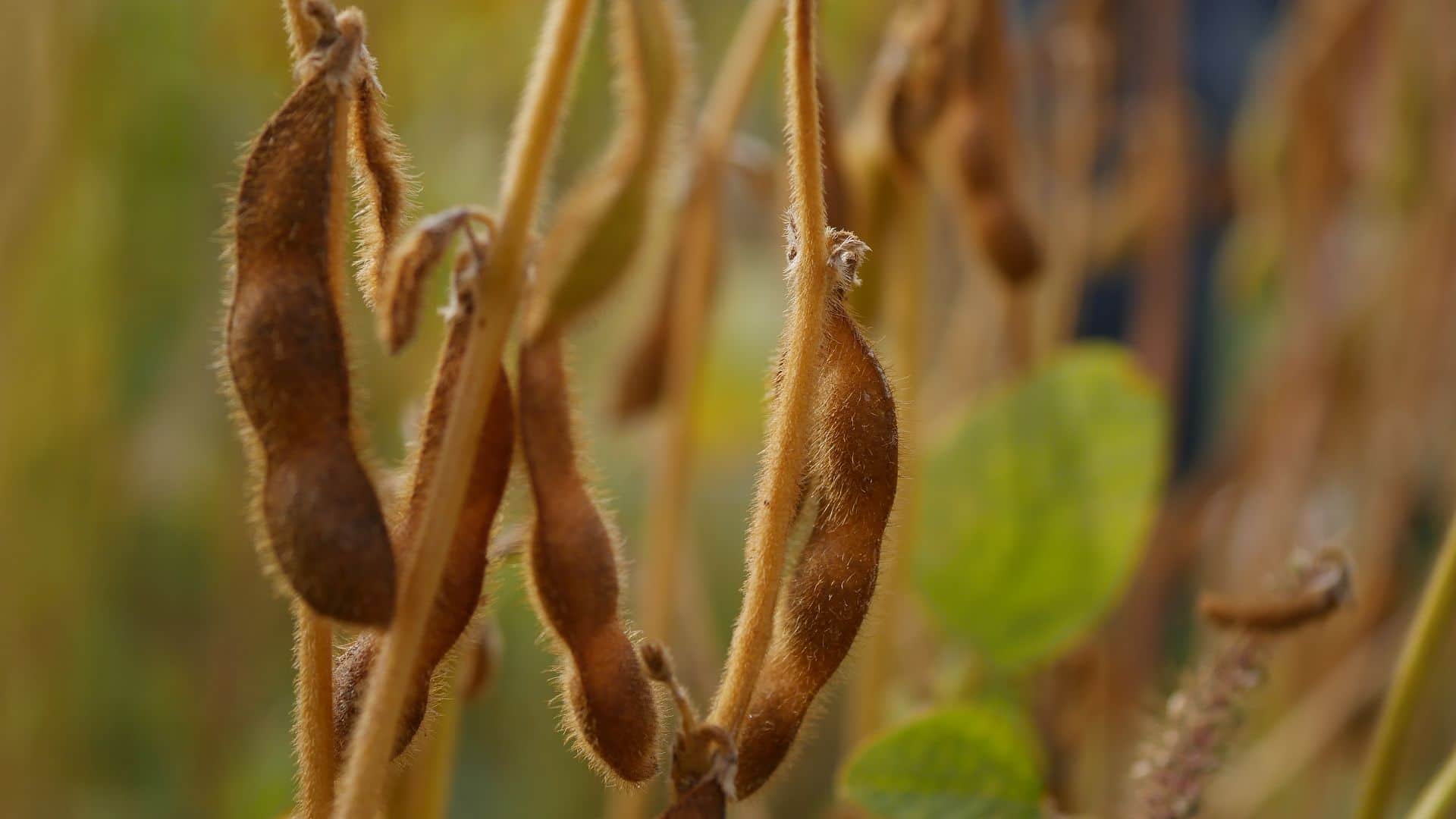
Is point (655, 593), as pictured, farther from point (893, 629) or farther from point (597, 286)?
point (597, 286)

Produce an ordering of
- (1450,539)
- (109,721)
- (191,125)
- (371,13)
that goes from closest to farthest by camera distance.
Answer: (1450,539), (371,13), (109,721), (191,125)

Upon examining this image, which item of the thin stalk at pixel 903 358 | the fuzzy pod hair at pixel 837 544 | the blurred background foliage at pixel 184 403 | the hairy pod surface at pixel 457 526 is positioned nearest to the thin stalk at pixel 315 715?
the hairy pod surface at pixel 457 526

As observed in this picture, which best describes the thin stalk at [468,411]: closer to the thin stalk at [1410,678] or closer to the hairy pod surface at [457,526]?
the hairy pod surface at [457,526]

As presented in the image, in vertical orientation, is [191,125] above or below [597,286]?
above

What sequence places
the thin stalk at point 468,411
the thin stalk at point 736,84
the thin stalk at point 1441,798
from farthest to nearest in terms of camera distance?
the thin stalk at point 736,84 < the thin stalk at point 1441,798 < the thin stalk at point 468,411

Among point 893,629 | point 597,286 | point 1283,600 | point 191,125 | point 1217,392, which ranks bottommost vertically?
point 1217,392

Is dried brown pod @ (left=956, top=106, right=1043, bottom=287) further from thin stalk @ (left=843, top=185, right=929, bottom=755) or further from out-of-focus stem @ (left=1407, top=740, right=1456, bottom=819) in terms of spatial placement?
out-of-focus stem @ (left=1407, top=740, right=1456, bottom=819)

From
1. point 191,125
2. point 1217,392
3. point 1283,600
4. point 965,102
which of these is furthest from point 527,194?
point 1217,392

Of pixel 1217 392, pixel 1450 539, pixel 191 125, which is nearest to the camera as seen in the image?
pixel 1450 539
